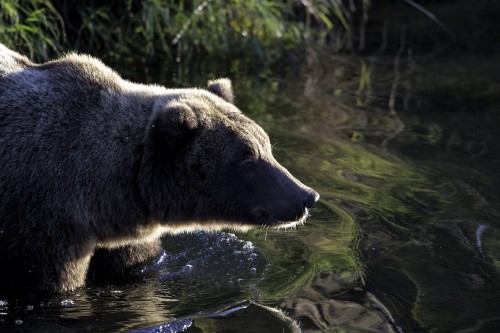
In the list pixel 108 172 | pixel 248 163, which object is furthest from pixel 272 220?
pixel 108 172

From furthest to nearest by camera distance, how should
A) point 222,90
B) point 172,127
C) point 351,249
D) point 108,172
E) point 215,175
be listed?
point 351,249 < point 222,90 < point 215,175 < point 108,172 < point 172,127

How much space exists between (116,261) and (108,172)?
92cm

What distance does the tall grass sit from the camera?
→ 1129cm

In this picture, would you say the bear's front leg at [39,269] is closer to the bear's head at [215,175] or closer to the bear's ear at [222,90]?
the bear's head at [215,175]

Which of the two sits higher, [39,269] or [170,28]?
[170,28]

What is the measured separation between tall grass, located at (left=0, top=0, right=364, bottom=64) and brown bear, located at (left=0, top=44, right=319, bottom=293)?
3.98 m

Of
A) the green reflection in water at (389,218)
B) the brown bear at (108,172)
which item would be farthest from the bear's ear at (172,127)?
the green reflection in water at (389,218)

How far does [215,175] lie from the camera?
627 cm

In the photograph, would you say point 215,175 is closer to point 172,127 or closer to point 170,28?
point 172,127

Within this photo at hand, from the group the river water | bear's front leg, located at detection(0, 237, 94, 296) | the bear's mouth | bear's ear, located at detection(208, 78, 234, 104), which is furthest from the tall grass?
the bear's mouth

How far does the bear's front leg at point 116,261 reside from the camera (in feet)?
22.2

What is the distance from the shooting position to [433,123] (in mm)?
10242

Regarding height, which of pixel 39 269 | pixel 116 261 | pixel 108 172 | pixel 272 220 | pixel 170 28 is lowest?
pixel 116 261

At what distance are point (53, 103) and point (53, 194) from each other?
637 mm
